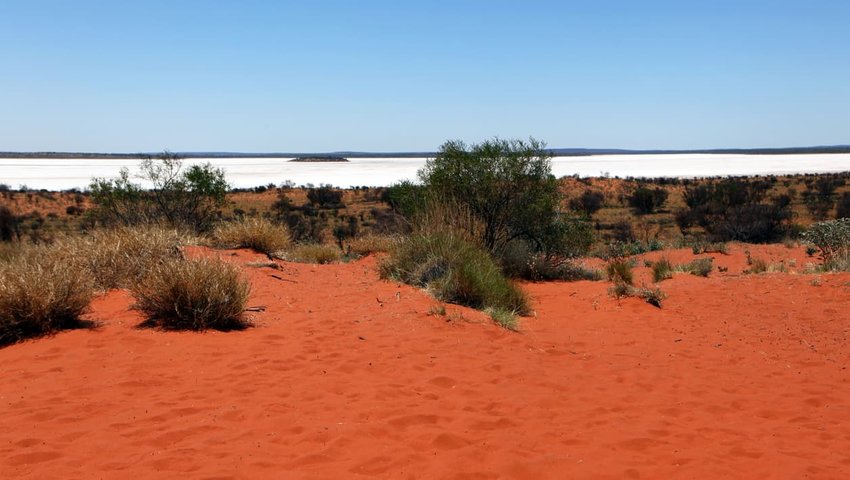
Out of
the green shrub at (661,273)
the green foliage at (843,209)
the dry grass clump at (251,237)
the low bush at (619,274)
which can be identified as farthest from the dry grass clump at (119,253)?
the green foliage at (843,209)

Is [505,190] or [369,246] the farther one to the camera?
[369,246]

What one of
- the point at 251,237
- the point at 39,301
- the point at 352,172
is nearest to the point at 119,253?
the point at 39,301

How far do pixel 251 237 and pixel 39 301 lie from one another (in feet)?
24.2

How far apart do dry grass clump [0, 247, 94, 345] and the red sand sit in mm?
291

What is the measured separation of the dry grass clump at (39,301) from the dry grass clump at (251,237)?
6648 millimetres

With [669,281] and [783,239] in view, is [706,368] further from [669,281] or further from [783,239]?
[783,239]

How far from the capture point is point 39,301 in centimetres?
682

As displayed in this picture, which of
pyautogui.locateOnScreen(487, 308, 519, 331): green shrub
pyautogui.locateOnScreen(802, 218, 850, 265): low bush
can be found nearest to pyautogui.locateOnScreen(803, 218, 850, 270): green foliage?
pyautogui.locateOnScreen(802, 218, 850, 265): low bush

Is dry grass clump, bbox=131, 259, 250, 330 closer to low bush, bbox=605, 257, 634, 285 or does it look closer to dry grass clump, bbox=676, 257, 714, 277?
low bush, bbox=605, 257, 634, 285

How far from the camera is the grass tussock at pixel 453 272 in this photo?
989cm

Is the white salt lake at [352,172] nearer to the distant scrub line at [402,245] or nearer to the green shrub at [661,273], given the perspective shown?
the distant scrub line at [402,245]

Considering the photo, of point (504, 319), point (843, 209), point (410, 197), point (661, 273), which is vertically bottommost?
point (661, 273)

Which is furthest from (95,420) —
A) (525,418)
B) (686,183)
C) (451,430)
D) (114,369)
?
(686,183)

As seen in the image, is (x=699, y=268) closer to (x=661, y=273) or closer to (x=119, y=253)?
(x=661, y=273)
